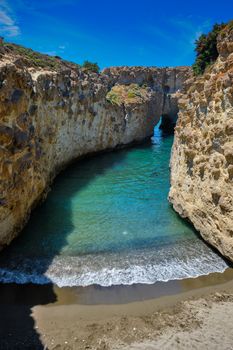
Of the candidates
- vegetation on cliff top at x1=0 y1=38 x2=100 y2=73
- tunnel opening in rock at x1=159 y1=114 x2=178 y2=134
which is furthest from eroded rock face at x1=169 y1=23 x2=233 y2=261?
tunnel opening in rock at x1=159 y1=114 x2=178 y2=134

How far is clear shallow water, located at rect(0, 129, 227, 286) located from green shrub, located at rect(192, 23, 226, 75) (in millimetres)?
8905

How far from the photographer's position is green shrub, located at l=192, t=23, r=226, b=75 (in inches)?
673

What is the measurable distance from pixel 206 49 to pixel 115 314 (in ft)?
52.3

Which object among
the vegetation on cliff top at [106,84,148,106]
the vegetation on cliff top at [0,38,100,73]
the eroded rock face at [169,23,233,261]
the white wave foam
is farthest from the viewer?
the vegetation on cliff top at [106,84,148,106]

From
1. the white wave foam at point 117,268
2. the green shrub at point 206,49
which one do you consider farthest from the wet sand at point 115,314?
the green shrub at point 206,49

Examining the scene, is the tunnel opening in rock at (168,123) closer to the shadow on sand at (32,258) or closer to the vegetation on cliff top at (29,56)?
the vegetation on cliff top at (29,56)

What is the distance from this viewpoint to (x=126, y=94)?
48562 mm

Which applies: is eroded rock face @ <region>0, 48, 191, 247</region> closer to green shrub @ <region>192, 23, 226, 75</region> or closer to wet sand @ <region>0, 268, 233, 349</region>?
wet sand @ <region>0, 268, 233, 349</region>

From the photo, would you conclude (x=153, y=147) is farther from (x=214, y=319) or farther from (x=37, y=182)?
(x=214, y=319)

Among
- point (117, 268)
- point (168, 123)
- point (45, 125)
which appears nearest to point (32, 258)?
point (117, 268)

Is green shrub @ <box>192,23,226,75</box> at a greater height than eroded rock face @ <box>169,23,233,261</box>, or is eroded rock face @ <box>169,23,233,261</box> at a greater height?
green shrub @ <box>192,23,226,75</box>

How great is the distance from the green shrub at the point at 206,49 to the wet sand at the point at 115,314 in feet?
40.6

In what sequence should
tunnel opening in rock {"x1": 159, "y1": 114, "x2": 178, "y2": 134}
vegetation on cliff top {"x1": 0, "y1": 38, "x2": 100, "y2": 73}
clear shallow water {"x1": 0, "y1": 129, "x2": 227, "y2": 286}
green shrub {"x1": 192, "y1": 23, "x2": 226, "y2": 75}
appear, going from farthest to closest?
tunnel opening in rock {"x1": 159, "y1": 114, "x2": 178, "y2": 134} < vegetation on cliff top {"x1": 0, "y1": 38, "x2": 100, "y2": 73} < green shrub {"x1": 192, "y1": 23, "x2": 226, "y2": 75} < clear shallow water {"x1": 0, "y1": 129, "x2": 227, "y2": 286}

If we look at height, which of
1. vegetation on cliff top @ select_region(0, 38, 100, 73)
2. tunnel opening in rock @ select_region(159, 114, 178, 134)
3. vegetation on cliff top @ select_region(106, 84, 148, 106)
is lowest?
tunnel opening in rock @ select_region(159, 114, 178, 134)
